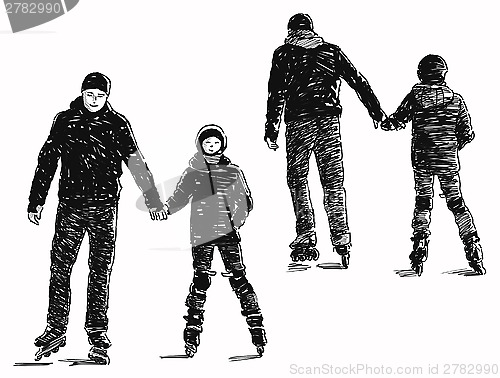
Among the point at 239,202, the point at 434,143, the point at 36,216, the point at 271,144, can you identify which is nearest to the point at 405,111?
the point at 434,143

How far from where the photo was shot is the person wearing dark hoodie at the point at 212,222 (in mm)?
8305

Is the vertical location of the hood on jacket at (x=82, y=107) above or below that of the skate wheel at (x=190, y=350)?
above

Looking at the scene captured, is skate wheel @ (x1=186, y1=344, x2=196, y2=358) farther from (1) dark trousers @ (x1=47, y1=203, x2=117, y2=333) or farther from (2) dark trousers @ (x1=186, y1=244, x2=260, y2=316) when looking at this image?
(1) dark trousers @ (x1=47, y1=203, x2=117, y2=333)

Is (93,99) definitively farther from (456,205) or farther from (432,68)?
(456,205)

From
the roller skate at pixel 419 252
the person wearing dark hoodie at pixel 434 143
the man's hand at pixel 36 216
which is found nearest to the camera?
the man's hand at pixel 36 216

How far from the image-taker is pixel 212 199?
835 centimetres

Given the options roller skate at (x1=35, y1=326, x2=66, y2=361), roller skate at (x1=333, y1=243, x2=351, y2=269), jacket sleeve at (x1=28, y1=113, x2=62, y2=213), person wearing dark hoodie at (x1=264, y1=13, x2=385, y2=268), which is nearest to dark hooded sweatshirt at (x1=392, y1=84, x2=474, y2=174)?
person wearing dark hoodie at (x1=264, y1=13, x2=385, y2=268)

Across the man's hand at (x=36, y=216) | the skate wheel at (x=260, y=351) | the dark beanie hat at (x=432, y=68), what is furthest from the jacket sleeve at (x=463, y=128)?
the man's hand at (x=36, y=216)

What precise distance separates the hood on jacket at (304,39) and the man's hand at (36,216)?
293 centimetres

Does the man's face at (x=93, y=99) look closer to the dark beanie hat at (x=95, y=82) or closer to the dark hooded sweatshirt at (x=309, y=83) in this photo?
the dark beanie hat at (x=95, y=82)

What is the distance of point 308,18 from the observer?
967 centimetres

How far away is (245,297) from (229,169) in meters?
1.10

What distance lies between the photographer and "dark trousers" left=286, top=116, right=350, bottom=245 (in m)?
9.42

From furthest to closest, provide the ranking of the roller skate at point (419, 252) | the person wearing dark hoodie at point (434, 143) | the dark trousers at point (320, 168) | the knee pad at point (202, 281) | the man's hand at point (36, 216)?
the roller skate at point (419, 252), the person wearing dark hoodie at point (434, 143), the dark trousers at point (320, 168), the man's hand at point (36, 216), the knee pad at point (202, 281)
